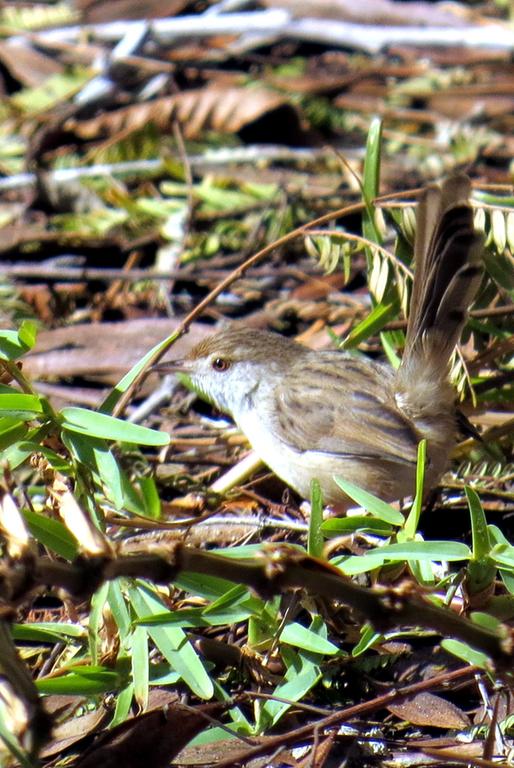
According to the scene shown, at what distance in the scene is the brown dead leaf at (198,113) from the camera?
795 centimetres

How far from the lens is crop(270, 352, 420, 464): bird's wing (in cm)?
477

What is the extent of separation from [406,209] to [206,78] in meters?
4.57

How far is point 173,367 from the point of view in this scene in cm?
539

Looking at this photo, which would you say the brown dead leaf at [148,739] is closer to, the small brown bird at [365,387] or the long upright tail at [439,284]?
the small brown bird at [365,387]

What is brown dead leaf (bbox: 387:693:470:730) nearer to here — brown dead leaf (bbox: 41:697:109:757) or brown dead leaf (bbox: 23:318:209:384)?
brown dead leaf (bbox: 41:697:109:757)

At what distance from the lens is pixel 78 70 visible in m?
8.93

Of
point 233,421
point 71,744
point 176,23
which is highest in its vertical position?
point 176,23

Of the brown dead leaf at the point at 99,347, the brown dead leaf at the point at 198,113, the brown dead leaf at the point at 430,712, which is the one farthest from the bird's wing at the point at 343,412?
the brown dead leaf at the point at 198,113

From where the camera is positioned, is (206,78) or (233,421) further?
(206,78)

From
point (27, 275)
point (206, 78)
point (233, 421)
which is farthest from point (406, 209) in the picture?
point (206, 78)

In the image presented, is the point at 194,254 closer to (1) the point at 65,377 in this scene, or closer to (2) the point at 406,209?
(1) the point at 65,377

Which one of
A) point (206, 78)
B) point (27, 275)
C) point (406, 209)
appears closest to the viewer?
point (406, 209)

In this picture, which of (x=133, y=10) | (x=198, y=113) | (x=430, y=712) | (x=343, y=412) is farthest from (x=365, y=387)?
(x=133, y=10)

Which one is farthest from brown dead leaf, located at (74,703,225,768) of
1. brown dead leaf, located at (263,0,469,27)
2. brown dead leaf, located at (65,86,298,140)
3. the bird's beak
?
brown dead leaf, located at (263,0,469,27)
